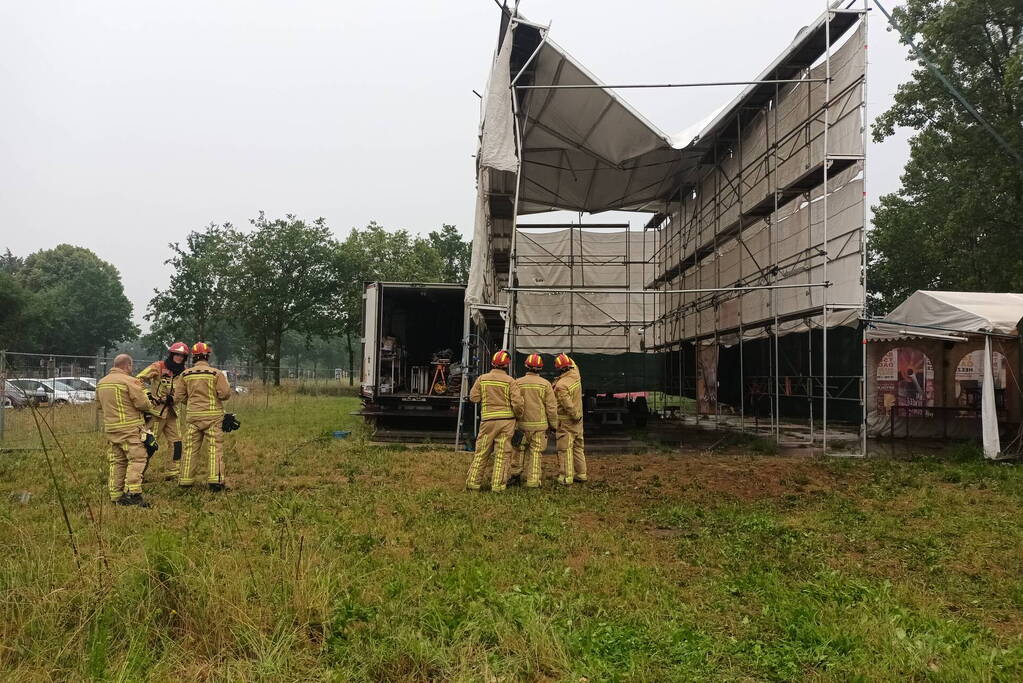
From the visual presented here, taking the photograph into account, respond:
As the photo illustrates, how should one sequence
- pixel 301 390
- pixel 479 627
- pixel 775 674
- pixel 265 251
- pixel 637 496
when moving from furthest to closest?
pixel 265 251 → pixel 301 390 → pixel 637 496 → pixel 479 627 → pixel 775 674

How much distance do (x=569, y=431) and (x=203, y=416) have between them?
450cm

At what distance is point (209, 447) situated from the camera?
780 cm

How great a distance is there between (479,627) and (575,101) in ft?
37.7

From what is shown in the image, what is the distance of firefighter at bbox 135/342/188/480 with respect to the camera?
329 inches

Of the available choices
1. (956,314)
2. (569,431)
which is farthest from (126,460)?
(956,314)

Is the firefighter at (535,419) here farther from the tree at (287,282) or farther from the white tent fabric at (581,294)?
the tree at (287,282)

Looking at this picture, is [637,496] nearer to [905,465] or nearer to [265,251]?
[905,465]

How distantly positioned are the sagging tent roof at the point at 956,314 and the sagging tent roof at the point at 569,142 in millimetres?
5017

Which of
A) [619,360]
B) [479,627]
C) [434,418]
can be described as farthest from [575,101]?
[479,627]

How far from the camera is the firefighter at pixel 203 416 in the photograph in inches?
304

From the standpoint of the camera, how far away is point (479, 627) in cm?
360

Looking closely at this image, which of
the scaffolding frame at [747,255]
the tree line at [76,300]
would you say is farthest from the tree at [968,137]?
the tree line at [76,300]

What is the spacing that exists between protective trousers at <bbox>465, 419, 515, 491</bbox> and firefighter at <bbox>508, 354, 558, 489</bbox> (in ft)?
1.16

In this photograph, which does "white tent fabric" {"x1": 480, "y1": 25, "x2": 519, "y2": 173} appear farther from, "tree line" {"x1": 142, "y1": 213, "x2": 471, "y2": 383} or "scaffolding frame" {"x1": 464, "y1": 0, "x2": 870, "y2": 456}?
"tree line" {"x1": 142, "y1": 213, "x2": 471, "y2": 383}
